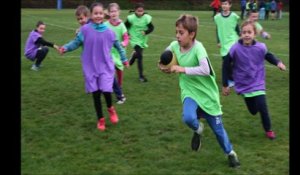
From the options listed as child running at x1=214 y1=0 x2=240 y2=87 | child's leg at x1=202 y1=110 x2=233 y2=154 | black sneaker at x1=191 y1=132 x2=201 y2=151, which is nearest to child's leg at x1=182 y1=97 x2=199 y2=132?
child's leg at x1=202 y1=110 x2=233 y2=154

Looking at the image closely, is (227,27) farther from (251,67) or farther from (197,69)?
(197,69)

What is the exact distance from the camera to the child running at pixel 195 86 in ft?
18.1

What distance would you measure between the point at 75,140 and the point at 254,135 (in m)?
2.73

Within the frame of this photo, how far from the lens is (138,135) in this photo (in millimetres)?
7027

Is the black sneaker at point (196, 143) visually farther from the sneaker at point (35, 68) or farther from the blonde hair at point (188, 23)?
the sneaker at point (35, 68)

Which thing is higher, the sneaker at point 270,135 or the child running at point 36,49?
the child running at point 36,49

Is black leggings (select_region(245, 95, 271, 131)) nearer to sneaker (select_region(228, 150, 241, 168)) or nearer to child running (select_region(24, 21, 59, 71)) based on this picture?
sneaker (select_region(228, 150, 241, 168))

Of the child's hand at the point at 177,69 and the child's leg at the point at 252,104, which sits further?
the child's leg at the point at 252,104

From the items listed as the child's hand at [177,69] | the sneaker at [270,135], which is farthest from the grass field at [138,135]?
the child's hand at [177,69]

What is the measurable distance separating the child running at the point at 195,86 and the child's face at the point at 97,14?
1886 mm

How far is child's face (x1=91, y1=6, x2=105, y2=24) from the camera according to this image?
7.18 m

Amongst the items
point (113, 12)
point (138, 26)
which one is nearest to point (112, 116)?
point (113, 12)

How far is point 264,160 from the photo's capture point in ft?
19.5
